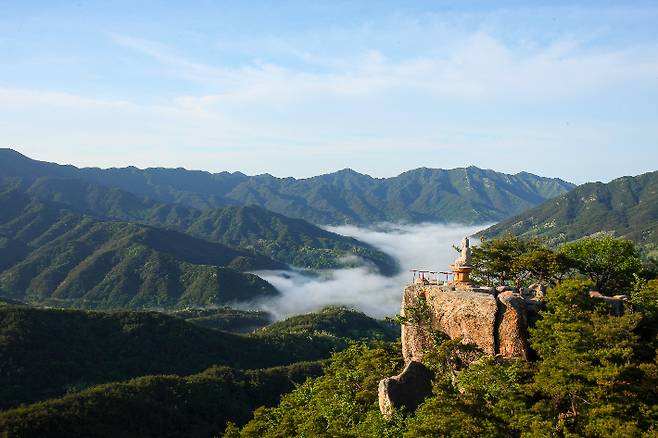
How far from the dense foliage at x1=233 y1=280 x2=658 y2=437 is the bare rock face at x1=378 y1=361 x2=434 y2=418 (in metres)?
1.02

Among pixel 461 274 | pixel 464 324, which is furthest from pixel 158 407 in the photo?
pixel 464 324

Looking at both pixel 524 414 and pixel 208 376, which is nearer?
pixel 524 414

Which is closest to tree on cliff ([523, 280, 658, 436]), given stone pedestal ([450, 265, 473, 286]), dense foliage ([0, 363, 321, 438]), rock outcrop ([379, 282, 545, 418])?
rock outcrop ([379, 282, 545, 418])

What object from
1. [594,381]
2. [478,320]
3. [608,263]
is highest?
[608,263]

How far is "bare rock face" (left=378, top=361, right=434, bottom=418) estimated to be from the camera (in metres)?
47.1

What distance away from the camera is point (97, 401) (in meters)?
130

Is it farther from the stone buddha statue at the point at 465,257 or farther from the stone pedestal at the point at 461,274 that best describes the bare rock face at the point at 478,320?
the stone buddha statue at the point at 465,257

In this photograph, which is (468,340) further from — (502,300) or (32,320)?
(32,320)

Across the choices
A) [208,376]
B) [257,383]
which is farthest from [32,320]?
[257,383]

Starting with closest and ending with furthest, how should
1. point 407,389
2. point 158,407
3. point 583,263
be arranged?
point 407,389
point 583,263
point 158,407

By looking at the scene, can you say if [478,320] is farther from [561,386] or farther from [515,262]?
[515,262]

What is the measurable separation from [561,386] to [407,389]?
46.0 feet

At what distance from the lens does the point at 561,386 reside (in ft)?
125

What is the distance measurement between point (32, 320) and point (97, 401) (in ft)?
276
